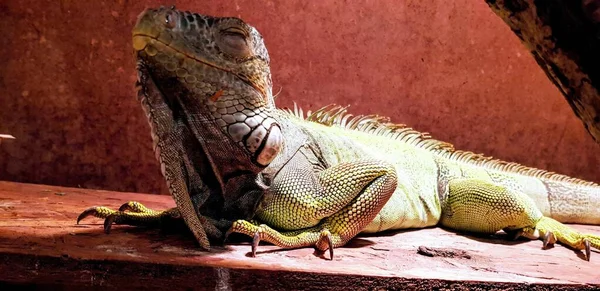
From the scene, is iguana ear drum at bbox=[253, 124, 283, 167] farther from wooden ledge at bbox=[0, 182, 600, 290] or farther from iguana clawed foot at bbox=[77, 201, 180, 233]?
iguana clawed foot at bbox=[77, 201, 180, 233]

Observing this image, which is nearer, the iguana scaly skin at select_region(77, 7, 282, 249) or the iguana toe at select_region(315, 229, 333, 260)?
the iguana scaly skin at select_region(77, 7, 282, 249)

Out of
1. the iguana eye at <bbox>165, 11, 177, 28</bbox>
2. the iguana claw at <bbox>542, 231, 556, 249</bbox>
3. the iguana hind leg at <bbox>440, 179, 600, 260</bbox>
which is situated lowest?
the iguana claw at <bbox>542, 231, 556, 249</bbox>

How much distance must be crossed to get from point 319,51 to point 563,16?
3370mm

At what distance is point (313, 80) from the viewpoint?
4.52 m

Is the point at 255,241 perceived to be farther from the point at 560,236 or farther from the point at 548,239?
the point at 560,236

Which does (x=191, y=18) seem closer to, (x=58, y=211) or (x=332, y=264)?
(x=332, y=264)

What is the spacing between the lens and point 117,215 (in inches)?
100

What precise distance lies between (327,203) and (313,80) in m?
2.07

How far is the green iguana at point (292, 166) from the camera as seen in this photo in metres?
2.22

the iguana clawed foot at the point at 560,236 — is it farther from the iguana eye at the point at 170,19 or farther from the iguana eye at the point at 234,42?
the iguana eye at the point at 170,19

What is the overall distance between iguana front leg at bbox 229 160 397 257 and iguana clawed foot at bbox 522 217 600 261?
3.74 ft

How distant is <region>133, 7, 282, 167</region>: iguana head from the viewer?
2148 millimetres

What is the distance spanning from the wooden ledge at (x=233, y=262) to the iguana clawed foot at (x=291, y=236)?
0.04 meters

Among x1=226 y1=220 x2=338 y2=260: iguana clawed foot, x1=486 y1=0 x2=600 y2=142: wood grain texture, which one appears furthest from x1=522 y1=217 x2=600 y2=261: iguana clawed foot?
x1=486 y1=0 x2=600 y2=142: wood grain texture
